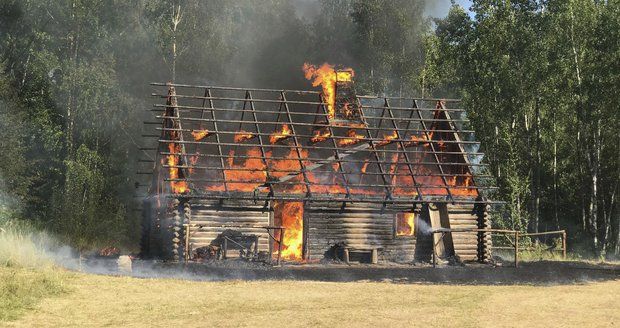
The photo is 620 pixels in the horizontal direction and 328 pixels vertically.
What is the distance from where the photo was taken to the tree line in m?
38.0

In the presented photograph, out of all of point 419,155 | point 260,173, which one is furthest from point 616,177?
point 260,173

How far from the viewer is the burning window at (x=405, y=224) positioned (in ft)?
90.6

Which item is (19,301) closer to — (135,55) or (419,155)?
(419,155)

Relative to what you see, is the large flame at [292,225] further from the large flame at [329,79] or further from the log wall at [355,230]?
the large flame at [329,79]

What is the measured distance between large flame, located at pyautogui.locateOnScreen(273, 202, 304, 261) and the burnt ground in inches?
78.5

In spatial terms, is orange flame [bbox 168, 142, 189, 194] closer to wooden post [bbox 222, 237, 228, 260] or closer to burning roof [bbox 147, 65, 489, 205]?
burning roof [bbox 147, 65, 489, 205]

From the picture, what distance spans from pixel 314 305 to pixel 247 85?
34.7 metres

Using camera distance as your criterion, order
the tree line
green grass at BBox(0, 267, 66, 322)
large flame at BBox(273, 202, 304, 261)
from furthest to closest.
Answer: the tree line
large flame at BBox(273, 202, 304, 261)
green grass at BBox(0, 267, 66, 322)

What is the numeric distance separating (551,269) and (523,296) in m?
7.81

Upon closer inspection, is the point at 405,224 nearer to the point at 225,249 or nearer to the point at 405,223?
the point at 405,223

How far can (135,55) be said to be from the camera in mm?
45656

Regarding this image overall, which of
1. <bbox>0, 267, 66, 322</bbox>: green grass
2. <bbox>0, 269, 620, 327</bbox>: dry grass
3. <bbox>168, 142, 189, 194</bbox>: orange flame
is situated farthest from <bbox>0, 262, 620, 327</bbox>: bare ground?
<bbox>168, 142, 189, 194</bbox>: orange flame

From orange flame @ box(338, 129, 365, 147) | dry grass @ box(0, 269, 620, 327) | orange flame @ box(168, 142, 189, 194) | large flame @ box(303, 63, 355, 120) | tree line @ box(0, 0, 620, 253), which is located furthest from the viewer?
tree line @ box(0, 0, 620, 253)

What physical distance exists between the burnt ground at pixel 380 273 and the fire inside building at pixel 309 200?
0.97 meters
